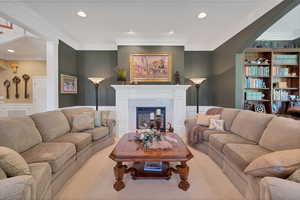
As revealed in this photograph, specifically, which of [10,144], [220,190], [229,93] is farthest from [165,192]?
[229,93]

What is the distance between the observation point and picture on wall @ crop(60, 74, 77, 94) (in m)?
3.95

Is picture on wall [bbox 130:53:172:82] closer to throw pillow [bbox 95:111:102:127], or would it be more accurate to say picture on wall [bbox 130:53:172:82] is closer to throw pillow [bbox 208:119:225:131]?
throw pillow [bbox 95:111:102:127]

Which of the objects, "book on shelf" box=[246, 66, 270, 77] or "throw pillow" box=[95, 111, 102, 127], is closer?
"throw pillow" box=[95, 111, 102, 127]

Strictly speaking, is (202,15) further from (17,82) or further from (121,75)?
(17,82)

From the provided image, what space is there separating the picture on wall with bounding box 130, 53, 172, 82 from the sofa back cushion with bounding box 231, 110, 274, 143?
2277 millimetres

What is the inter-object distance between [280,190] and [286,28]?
437cm

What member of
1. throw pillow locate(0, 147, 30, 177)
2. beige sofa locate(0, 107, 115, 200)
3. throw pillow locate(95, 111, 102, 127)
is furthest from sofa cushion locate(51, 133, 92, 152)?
throw pillow locate(0, 147, 30, 177)

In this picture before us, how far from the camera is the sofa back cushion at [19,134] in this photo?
1822mm

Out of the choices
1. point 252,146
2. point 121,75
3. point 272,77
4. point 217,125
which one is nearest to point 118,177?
point 252,146

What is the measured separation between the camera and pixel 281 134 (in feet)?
6.40

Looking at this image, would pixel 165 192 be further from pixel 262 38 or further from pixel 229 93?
→ pixel 262 38

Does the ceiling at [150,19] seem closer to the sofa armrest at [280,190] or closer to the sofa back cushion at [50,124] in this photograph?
the sofa back cushion at [50,124]

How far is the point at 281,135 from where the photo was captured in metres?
1.94

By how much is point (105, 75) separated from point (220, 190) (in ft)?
13.9
